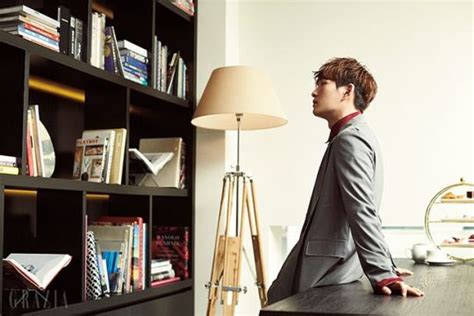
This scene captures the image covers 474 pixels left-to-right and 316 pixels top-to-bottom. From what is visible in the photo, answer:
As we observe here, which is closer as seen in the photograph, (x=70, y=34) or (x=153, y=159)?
(x=70, y=34)

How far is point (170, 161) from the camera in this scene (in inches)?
170

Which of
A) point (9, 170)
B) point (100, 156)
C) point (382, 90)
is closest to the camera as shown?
point (9, 170)

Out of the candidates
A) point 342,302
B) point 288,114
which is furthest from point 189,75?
point 342,302

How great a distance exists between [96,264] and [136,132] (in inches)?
50.6

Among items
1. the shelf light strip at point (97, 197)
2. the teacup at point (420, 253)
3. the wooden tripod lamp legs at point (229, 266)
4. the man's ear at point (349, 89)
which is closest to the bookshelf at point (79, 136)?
the shelf light strip at point (97, 197)

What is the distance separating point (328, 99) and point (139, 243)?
168cm

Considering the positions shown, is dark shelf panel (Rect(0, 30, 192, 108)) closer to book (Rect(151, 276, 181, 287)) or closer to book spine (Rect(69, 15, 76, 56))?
book spine (Rect(69, 15, 76, 56))

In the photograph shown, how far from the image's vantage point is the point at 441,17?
4766 millimetres

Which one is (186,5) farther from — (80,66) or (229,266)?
(229,266)

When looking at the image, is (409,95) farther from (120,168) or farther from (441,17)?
(120,168)

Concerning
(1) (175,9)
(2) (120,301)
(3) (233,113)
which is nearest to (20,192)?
(2) (120,301)

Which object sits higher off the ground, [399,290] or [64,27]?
[64,27]

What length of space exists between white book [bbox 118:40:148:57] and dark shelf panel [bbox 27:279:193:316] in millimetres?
1258

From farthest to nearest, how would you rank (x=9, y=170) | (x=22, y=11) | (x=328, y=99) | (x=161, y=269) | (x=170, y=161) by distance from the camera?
(x=170, y=161), (x=161, y=269), (x=22, y=11), (x=9, y=170), (x=328, y=99)
